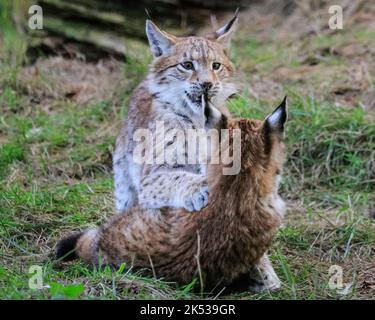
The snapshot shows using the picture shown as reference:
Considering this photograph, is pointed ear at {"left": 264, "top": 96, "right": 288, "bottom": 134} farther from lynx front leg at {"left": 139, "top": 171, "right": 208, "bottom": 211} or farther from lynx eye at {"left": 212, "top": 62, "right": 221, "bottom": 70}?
lynx eye at {"left": 212, "top": 62, "right": 221, "bottom": 70}

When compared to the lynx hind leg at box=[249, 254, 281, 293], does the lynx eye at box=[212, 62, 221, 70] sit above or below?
above

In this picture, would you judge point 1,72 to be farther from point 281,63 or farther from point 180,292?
point 180,292

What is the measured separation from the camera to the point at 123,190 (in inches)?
240

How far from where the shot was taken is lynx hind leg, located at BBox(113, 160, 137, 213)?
5.99m

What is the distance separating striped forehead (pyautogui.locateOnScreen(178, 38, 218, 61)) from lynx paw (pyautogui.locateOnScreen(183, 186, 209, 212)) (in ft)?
4.51

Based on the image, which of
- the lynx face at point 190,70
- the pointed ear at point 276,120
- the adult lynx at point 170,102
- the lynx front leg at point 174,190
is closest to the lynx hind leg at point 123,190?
the adult lynx at point 170,102

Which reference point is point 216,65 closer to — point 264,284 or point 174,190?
point 174,190

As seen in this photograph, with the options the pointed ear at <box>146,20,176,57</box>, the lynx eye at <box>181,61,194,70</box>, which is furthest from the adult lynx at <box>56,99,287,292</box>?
the pointed ear at <box>146,20,176,57</box>

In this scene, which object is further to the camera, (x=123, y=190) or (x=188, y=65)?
(x=123, y=190)

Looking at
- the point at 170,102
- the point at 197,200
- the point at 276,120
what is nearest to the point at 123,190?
the point at 170,102

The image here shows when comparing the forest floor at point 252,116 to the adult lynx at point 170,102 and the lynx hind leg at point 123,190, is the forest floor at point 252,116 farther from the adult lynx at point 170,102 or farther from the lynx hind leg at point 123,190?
the adult lynx at point 170,102

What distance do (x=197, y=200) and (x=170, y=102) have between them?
4.19ft

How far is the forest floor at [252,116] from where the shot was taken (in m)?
5.02
